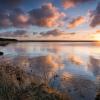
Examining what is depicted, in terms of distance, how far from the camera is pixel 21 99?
823 centimetres

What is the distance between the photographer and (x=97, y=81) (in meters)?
16.1

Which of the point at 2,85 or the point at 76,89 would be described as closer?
the point at 2,85

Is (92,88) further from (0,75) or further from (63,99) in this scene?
(0,75)

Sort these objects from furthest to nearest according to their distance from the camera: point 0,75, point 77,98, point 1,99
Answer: point 0,75 → point 77,98 → point 1,99

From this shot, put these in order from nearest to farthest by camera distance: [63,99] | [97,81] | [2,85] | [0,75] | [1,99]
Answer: [1,99] → [63,99] → [2,85] → [0,75] → [97,81]

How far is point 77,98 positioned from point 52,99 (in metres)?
3.30

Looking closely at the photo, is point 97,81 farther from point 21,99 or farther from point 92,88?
point 21,99

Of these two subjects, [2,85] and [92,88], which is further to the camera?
[92,88]

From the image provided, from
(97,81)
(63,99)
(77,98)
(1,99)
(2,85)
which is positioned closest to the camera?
(1,99)

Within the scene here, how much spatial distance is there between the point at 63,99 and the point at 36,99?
152 cm

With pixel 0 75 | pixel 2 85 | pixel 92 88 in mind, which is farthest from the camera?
pixel 92 88

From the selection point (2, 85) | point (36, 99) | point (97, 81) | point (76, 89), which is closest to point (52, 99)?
point (36, 99)

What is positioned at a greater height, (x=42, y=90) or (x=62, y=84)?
(x=42, y=90)

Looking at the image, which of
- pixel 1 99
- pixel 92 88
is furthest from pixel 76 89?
pixel 1 99
